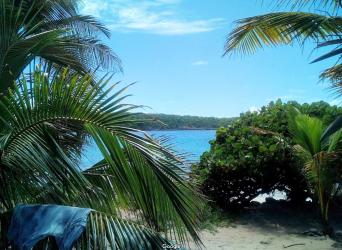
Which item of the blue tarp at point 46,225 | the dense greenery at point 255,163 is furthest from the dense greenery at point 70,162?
the dense greenery at point 255,163

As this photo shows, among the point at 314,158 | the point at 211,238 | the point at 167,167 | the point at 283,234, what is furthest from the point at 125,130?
the point at 283,234

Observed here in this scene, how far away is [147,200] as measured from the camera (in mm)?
3154

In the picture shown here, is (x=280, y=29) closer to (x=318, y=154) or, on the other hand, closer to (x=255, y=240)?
(x=318, y=154)

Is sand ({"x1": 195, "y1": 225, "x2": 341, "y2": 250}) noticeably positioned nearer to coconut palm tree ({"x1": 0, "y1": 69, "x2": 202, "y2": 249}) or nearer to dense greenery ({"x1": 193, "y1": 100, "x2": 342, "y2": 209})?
dense greenery ({"x1": 193, "y1": 100, "x2": 342, "y2": 209})

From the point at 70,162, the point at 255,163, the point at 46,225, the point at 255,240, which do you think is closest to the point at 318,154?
the point at 255,240

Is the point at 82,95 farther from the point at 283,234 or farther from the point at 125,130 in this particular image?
the point at 283,234

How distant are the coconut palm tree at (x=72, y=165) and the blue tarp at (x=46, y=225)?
43cm

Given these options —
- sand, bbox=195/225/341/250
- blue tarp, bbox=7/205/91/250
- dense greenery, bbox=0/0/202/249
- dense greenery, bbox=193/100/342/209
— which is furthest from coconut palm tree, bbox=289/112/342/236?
blue tarp, bbox=7/205/91/250

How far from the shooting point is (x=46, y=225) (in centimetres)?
244

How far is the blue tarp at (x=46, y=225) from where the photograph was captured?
7.75 feet

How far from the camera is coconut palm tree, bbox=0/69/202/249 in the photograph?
303 cm

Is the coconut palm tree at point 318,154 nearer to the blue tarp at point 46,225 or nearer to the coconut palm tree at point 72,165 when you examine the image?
the coconut palm tree at point 72,165

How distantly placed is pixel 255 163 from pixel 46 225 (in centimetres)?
648

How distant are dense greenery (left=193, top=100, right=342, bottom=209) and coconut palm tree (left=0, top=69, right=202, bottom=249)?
5126 mm
